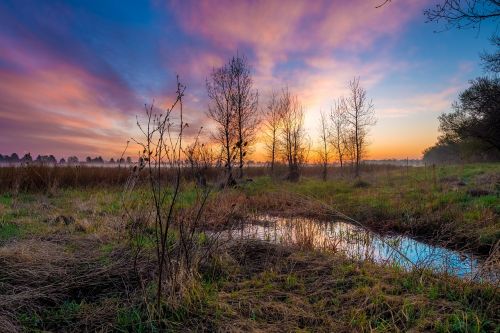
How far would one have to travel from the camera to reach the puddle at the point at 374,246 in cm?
421

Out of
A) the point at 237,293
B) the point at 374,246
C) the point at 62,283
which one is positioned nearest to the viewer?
the point at 237,293

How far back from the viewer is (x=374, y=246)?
6152 millimetres

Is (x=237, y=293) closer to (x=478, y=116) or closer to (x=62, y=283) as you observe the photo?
(x=62, y=283)

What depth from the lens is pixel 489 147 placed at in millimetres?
32406

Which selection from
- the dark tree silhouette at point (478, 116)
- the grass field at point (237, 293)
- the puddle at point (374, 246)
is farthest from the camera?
the dark tree silhouette at point (478, 116)

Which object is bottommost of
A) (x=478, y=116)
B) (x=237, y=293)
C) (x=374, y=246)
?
(x=374, y=246)

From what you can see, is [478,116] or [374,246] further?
[478,116]

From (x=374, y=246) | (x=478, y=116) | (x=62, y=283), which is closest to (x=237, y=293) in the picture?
(x=62, y=283)

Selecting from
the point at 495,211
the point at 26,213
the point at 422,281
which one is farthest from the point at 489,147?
the point at 26,213

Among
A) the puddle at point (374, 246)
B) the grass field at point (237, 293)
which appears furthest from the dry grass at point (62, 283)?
the puddle at point (374, 246)

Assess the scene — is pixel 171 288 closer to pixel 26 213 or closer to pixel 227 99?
pixel 26 213

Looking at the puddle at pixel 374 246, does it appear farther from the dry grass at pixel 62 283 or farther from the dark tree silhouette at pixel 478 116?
the dark tree silhouette at pixel 478 116

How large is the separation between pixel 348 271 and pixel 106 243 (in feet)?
12.8

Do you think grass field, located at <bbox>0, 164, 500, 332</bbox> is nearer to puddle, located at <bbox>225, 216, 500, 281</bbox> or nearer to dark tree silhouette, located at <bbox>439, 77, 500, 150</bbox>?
puddle, located at <bbox>225, 216, 500, 281</bbox>
